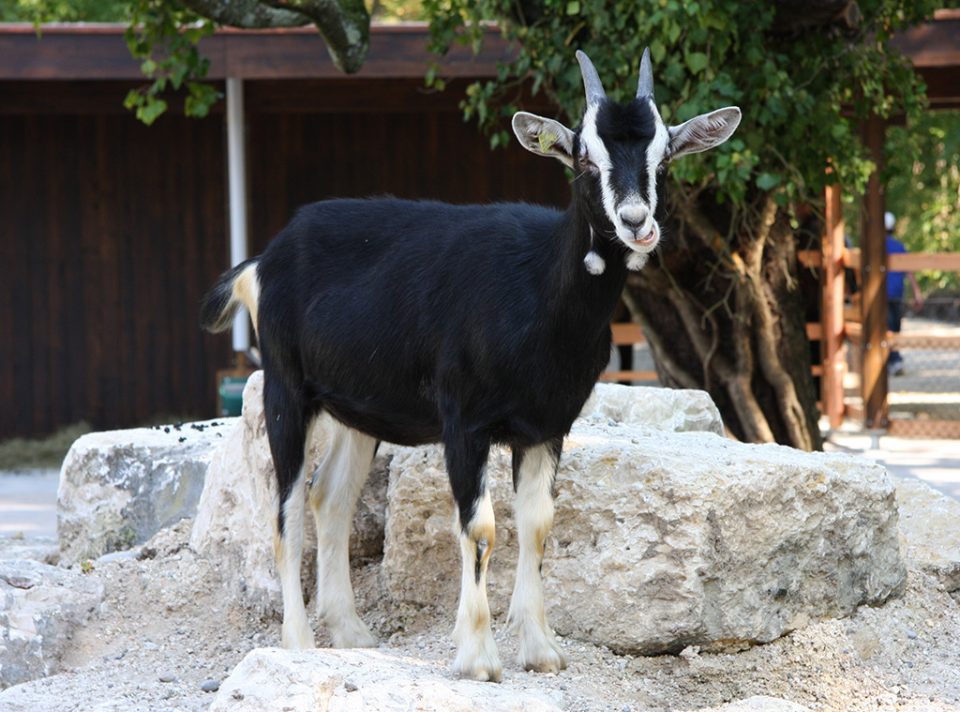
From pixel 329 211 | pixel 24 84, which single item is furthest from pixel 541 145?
pixel 24 84

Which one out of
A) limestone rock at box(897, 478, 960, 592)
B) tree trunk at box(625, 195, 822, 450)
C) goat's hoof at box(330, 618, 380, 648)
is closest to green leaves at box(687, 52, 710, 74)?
tree trunk at box(625, 195, 822, 450)

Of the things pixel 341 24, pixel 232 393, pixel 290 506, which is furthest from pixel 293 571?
pixel 232 393

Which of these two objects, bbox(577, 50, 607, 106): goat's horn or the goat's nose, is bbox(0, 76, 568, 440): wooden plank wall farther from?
the goat's nose

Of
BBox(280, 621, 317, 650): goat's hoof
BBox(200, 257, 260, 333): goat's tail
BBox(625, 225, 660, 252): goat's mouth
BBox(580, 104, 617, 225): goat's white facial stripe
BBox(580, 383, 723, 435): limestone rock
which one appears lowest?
BBox(280, 621, 317, 650): goat's hoof

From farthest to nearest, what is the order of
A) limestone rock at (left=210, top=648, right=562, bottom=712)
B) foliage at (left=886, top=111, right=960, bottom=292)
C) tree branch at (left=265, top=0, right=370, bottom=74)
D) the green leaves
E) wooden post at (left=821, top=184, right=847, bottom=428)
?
foliage at (left=886, top=111, right=960, bottom=292), wooden post at (left=821, top=184, right=847, bottom=428), tree branch at (left=265, top=0, right=370, bottom=74), the green leaves, limestone rock at (left=210, top=648, right=562, bottom=712)

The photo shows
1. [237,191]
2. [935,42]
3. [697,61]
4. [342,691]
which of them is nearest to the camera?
[342,691]

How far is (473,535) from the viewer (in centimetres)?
455

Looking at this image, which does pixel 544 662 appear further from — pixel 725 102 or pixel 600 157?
pixel 725 102

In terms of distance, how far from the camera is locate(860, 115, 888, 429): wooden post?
11.9m

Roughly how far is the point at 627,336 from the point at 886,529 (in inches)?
276

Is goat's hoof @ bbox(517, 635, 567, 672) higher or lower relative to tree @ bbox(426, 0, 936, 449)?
lower

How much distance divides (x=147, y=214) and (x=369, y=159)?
218 cm

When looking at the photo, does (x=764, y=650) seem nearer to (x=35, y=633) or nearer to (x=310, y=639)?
(x=310, y=639)

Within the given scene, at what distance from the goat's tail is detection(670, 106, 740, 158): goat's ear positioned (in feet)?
6.21
